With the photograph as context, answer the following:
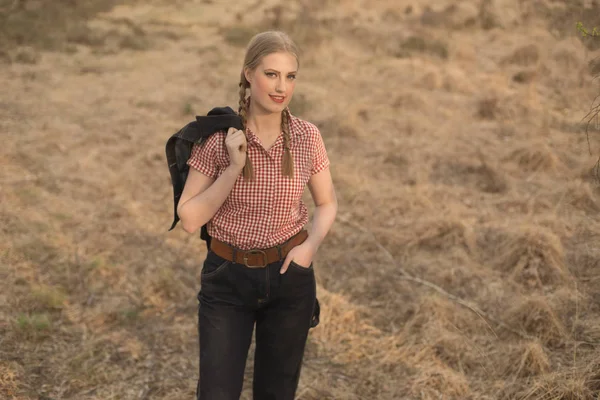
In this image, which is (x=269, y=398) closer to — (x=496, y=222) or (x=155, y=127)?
(x=496, y=222)

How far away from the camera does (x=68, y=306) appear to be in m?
4.46

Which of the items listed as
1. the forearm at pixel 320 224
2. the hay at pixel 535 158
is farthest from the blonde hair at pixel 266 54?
the hay at pixel 535 158

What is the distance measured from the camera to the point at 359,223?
243 inches

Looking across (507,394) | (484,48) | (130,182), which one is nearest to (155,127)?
(130,182)

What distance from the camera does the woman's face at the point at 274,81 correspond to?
2.19 m

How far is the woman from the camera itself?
87.0 inches

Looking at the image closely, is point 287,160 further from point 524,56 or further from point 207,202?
point 524,56

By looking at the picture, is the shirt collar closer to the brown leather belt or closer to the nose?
the nose

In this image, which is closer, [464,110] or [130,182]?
[130,182]

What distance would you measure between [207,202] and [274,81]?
53 cm

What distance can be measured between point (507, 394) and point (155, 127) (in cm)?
667

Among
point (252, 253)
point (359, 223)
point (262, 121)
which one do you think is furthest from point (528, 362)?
point (359, 223)

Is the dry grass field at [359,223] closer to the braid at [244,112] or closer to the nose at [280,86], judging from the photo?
the braid at [244,112]

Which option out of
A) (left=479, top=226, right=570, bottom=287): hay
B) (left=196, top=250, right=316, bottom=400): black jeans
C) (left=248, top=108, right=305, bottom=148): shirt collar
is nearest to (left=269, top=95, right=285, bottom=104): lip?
(left=248, top=108, right=305, bottom=148): shirt collar
